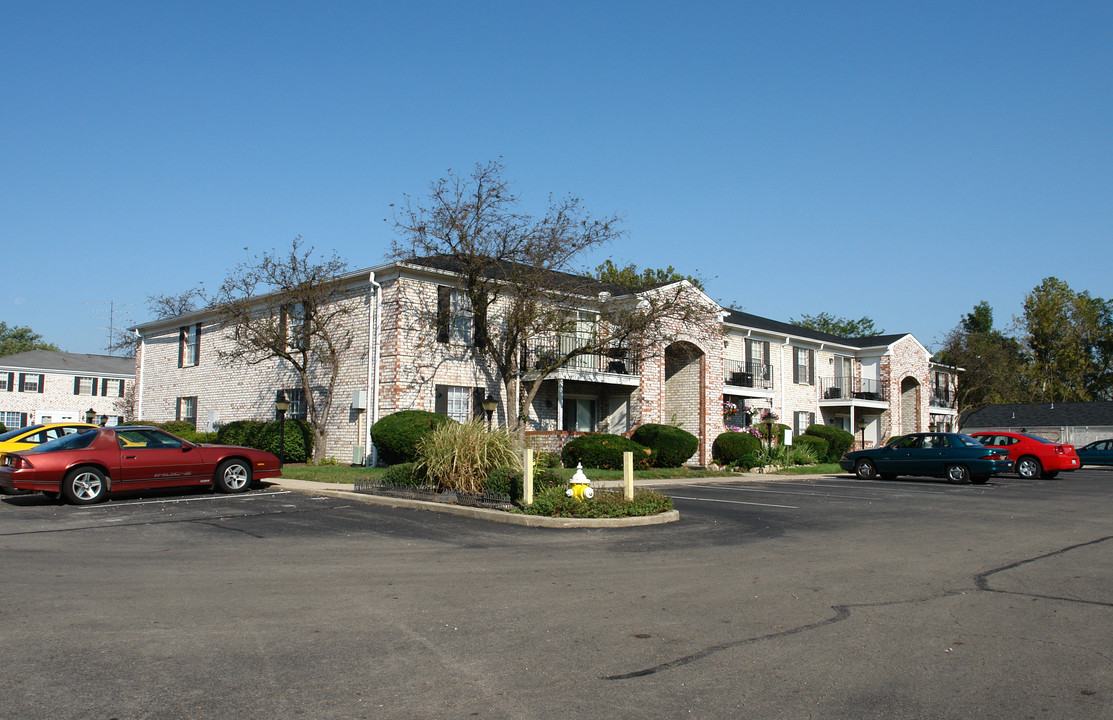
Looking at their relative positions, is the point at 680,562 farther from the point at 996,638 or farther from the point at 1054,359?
the point at 1054,359

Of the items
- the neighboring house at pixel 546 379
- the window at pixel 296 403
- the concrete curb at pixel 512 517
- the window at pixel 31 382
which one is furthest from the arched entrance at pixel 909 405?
the window at pixel 31 382

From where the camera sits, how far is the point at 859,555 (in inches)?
403

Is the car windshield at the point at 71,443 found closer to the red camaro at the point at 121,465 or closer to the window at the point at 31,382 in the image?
the red camaro at the point at 121,465

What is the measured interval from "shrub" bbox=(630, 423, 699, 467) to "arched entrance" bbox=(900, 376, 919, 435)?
21730 millimetres

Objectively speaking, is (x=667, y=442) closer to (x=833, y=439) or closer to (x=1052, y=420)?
(x=833, y=439)

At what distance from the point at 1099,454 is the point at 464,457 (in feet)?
107

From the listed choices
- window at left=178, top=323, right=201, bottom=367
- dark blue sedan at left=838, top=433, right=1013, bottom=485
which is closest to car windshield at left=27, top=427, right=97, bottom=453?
window at left=178, top=323, right=201, bottom=367

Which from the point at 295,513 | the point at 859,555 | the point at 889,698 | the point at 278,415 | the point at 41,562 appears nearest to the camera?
the point at 889,698

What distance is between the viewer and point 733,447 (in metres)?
30.5

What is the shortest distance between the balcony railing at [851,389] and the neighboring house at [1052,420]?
14810 millimetres

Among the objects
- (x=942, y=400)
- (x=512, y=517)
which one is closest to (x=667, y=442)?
(x=512, y=517)

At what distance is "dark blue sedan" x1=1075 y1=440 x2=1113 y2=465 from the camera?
35972 millimetres

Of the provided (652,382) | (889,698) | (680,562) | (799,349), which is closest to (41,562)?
(680,562)

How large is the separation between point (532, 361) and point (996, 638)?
20824 mm
